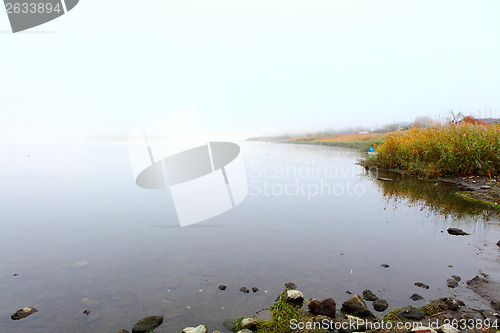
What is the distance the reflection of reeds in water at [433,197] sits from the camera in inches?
373

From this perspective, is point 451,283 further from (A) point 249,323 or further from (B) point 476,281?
(A) point 249,323

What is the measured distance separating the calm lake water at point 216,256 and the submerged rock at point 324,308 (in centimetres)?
52

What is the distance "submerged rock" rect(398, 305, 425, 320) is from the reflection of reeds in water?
6.48m

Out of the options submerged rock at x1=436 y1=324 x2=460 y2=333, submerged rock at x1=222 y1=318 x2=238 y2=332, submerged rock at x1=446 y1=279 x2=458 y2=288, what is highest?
submerged rock at x1=222 y1=318 x2=238 y2=332

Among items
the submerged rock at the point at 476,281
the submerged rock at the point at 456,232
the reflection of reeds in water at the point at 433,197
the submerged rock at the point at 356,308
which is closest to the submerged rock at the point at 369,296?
the submerged rock at the point at 356,308

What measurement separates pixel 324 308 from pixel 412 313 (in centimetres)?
115

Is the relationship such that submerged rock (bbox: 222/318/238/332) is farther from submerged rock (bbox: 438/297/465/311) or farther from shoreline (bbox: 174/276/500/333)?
submerged rock (bbox: 438/297/465/311)

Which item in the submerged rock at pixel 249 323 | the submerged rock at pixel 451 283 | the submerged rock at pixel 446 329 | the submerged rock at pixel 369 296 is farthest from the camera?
the submerged rock at pixel 451 283

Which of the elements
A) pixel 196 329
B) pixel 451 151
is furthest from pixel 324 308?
pixel 451 151

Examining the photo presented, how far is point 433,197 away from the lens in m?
12.0

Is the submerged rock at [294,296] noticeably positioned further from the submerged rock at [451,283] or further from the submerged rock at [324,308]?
the submerged rock at [451,283]

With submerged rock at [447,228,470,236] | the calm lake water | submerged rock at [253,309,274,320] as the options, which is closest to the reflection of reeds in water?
the calm lake water

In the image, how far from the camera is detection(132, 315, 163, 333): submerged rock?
3709mm

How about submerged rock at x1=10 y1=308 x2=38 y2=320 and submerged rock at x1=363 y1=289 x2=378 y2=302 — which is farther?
submerged rock at x1=363 y1=289 x2=378 y2=302
